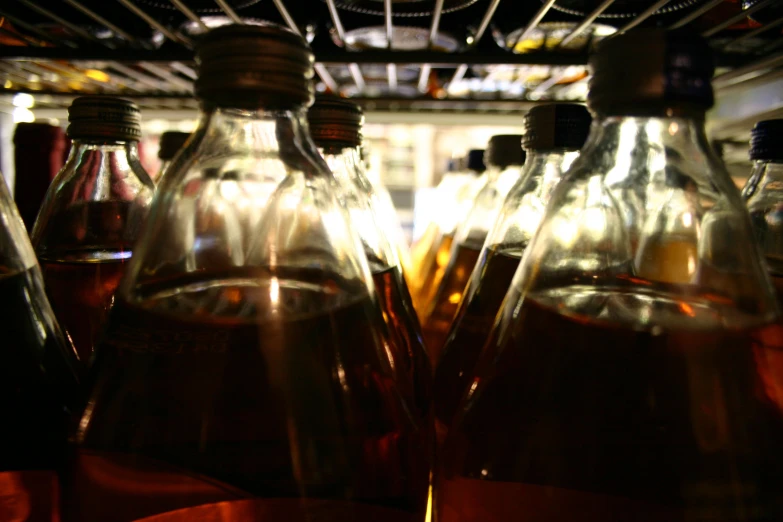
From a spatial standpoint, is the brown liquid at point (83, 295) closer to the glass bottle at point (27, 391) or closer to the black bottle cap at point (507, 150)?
the glass bottle at point (27, 391)

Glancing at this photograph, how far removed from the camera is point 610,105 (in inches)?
10.8

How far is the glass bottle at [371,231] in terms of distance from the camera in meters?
0.45

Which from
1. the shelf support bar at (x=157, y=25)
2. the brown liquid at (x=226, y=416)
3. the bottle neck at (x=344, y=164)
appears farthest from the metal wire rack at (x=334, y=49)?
the brown liquid at (x=226, y=416)

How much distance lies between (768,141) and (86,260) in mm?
601

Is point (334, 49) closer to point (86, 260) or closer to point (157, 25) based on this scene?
point (157, 25)

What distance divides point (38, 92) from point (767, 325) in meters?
0.96

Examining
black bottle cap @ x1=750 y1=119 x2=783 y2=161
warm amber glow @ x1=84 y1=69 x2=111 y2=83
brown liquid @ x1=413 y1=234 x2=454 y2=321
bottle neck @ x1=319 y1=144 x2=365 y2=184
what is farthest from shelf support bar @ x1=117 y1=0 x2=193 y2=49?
black bottle cap @ x1=750 y1=119 x2=783 y2=161

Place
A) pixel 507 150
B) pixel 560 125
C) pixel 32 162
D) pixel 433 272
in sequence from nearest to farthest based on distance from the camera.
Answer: pixel 560 125, pixel 507 150, pixel 32 162, pixel 433 272

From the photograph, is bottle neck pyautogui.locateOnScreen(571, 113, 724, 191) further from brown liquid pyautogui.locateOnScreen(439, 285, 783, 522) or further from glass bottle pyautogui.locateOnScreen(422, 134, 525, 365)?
glass bottle pyautogui.locateOnScreen(422, 134, 525, 365)

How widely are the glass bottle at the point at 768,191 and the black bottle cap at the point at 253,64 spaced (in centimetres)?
40

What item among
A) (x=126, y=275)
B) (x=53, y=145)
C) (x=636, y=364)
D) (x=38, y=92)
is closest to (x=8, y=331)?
(x=126, y=275)

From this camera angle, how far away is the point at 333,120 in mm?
456

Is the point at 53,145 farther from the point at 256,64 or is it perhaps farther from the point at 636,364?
the point at 636,364

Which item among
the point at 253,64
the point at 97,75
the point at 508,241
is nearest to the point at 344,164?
the point at 508,241
